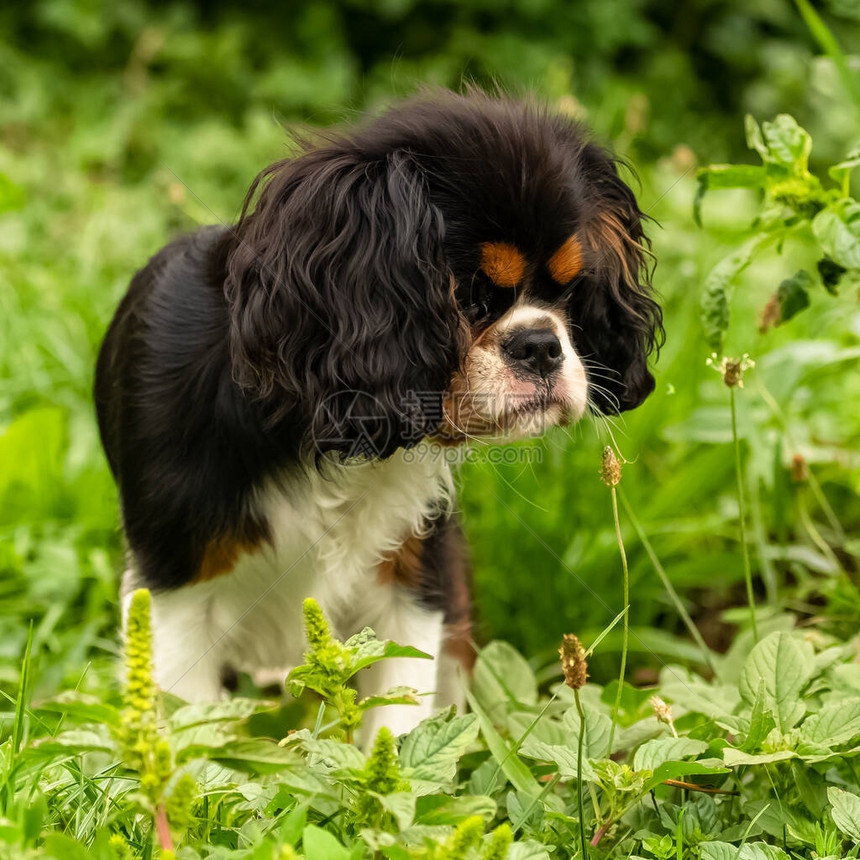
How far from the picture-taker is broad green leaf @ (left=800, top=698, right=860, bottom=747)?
1626mm

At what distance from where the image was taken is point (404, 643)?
229 centimetres

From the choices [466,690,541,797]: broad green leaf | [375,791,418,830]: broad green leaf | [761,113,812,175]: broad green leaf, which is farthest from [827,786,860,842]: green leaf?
[761,113,812,175]: broad green leaf

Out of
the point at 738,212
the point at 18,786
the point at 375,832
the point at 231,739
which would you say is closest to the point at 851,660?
the point at 375,832

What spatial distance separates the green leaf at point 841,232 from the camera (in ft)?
6.20

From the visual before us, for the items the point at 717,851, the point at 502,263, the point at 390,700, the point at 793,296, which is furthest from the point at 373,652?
the point at 793,296

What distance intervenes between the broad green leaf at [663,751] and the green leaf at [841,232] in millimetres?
892

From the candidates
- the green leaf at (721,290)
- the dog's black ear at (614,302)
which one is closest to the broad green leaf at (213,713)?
the dog's black ear at (614,302)

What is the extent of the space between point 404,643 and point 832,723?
0.93m

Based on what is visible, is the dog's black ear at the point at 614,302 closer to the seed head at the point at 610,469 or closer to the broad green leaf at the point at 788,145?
the broad green leaf at the point at 788,145

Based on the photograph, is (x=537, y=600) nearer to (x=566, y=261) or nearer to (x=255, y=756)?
(x=566, y=261)

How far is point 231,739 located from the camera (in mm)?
1253

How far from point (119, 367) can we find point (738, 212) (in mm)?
3657

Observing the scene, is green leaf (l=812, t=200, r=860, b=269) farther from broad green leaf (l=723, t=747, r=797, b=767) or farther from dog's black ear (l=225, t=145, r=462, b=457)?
broad green leaf (l=723, t=747, r=797, b=767)

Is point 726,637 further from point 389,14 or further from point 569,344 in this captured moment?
point 389,14
